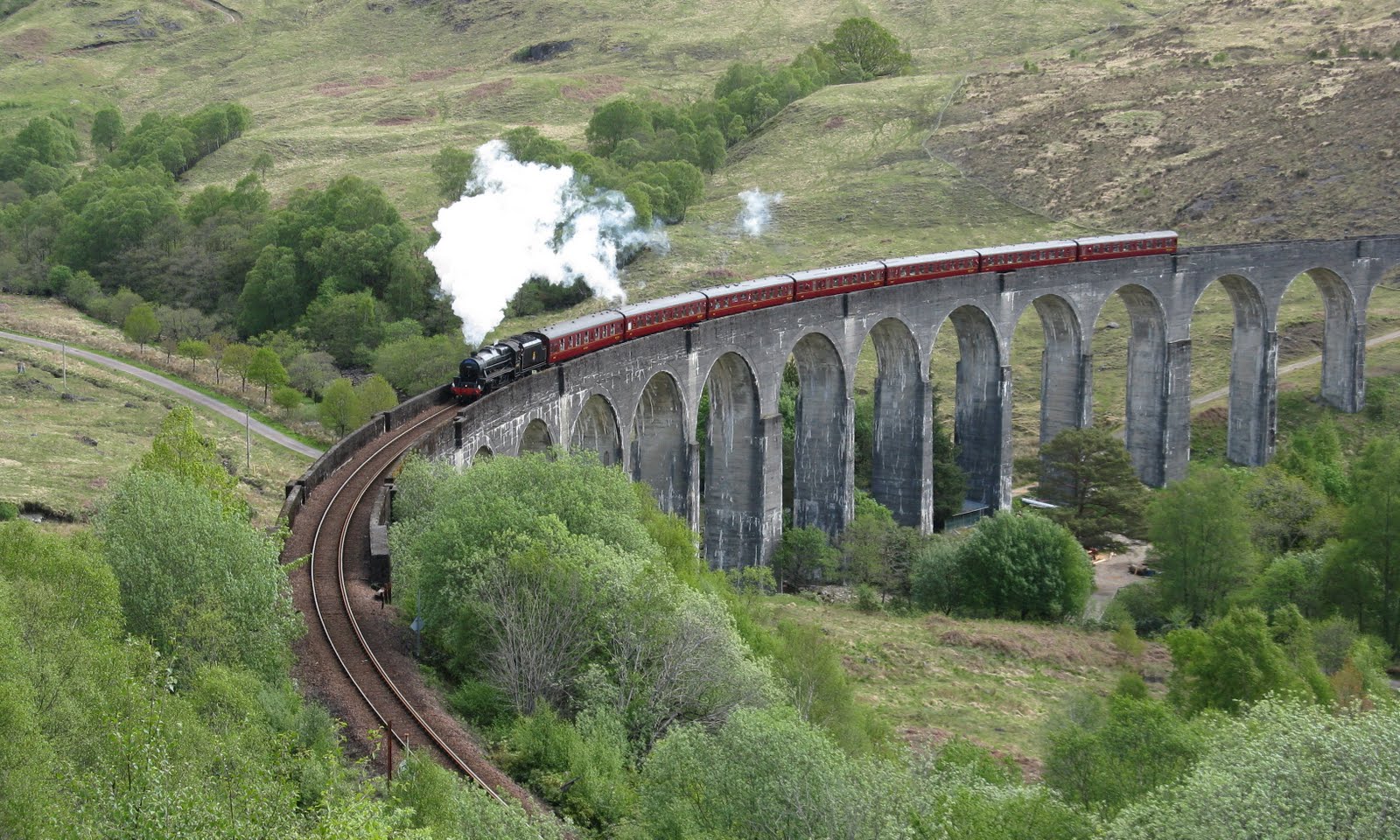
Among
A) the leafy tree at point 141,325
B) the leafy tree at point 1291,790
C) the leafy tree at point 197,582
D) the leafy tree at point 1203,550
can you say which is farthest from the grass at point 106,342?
the leafy tree at point 1291,790

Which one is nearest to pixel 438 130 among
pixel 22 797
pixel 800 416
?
pixel 800 416

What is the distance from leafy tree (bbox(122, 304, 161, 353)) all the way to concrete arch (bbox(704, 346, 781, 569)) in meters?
34.7

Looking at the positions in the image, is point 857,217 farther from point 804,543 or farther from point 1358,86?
point 804,543

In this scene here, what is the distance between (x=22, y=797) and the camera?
17.4 meters

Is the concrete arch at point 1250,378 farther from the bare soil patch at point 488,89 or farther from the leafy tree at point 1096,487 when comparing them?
the bare soil patch at point 488,89

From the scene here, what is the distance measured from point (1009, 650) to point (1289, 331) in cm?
4324

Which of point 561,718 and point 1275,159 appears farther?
point 1275,159

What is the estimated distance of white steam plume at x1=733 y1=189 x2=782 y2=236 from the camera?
96688 millimetres

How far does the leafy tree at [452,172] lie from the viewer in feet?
325

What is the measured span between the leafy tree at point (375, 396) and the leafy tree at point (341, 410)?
18 centimetres

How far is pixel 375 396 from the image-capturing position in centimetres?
6091

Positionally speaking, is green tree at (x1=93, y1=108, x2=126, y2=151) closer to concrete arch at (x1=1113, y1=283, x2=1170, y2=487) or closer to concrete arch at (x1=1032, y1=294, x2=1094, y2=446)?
concrete arch at (x1=1032, y1=294, x2=1094, y2=446)

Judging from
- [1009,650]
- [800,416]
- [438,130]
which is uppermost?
[438,130]

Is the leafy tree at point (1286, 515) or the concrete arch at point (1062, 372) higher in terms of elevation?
the concrete arch at point (1062, 372)
